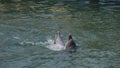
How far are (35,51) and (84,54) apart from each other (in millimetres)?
2657

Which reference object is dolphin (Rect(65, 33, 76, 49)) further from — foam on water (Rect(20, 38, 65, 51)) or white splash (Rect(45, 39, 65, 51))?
foam on water (Rect(20, 38, 65, 51))

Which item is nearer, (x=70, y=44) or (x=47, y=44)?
(x=70, y=44)

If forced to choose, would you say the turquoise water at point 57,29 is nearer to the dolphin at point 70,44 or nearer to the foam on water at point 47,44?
the foam on water at point 47,44

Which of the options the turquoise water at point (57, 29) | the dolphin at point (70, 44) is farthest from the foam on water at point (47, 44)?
the dolphin at point (70, 44)

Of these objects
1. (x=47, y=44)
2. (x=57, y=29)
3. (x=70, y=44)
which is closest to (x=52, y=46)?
(x=47, y=44)

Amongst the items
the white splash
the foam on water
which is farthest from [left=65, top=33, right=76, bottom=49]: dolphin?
the foam on water

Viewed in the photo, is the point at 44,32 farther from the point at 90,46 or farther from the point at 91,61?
the point at 91,61

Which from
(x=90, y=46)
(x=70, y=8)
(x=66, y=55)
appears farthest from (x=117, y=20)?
(x=66, y=55)

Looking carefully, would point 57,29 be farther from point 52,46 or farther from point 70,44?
point 70,44

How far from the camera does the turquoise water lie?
19.4 m

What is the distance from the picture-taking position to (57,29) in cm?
2564

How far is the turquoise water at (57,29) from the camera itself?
19.4 meters

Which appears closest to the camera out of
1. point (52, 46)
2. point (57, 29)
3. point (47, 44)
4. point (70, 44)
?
point (70, 44)

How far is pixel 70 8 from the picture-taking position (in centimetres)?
3303
